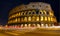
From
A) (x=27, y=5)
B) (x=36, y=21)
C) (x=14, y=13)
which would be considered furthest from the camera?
(x=14, y=13)

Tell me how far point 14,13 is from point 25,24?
6.08 m

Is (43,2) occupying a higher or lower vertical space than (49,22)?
higher

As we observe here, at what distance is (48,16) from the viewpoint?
33.6m

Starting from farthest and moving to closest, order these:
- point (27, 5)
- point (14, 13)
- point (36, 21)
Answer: point (14, 13)
point (27, 5)
point (36, 21)

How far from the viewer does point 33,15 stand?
32938mm

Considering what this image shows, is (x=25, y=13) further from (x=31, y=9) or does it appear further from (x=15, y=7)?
(x=15, y=7)

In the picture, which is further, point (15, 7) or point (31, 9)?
point (15, 7)

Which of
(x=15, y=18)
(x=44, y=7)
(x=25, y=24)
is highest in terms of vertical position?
(x=44, y=7)

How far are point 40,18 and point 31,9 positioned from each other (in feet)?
10.9

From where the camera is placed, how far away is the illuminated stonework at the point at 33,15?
32.1 meters

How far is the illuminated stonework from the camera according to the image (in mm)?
32125

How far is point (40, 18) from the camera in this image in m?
32.6

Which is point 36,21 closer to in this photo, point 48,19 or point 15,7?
point 48,19

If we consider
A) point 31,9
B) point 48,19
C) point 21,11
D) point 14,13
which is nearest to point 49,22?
point 48,19
